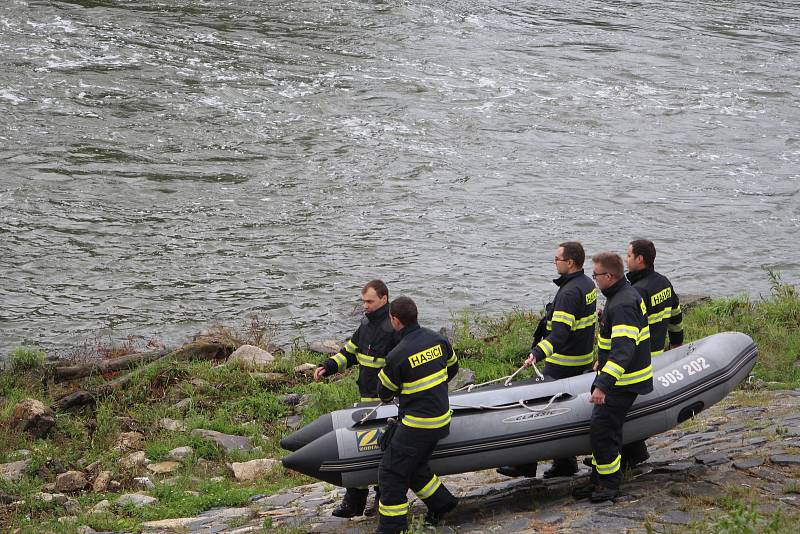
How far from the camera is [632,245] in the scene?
788 cm

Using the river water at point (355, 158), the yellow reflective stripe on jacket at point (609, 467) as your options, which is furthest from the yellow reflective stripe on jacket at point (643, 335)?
the river water at point (355, 158)

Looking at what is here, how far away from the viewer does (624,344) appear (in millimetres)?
6723

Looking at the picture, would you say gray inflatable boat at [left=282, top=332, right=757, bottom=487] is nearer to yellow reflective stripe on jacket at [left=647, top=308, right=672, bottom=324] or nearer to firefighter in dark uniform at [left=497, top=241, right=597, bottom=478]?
firefighter in dark uniform at [left=497, top=241, right=597, bottom=478]

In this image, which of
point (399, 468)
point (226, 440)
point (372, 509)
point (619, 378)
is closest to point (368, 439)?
point (399, 468)

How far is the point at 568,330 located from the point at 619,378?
0.82 m

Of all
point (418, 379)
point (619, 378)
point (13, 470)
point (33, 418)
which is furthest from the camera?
point (33, 418)

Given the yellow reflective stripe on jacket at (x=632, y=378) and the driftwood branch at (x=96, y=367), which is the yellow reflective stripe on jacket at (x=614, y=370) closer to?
the yellow reflective stripe on jacket at (x=632, y=378)

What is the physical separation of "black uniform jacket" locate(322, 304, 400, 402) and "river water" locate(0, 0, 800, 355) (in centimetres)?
513

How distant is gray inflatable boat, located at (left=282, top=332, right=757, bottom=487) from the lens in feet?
22.6

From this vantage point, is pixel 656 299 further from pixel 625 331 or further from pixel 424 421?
pixel 424 421

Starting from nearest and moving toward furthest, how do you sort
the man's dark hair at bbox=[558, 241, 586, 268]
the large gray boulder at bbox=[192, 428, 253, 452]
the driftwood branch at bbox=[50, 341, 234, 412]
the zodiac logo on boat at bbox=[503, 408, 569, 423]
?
the zodiac logo on boat at bbox=[503, 408, 569, 423]
the man's dark hair at bbox=[558, 241, 586, 268]
the large gray boulder at bbox=[192, 428, 253, 452]
the driftwood branch at bbox=[50, 341, 234, 412]

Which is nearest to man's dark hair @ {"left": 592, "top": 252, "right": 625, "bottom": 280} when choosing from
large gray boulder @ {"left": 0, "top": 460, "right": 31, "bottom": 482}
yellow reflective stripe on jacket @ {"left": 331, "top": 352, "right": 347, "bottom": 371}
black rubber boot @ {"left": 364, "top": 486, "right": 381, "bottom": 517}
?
yellow reflective stripe on jacket @ {"left": 331, "top": 352, "right": 347, "bottom": 371}

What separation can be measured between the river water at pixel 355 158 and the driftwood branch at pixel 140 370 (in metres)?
1.17

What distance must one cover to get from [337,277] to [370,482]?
775 cm
